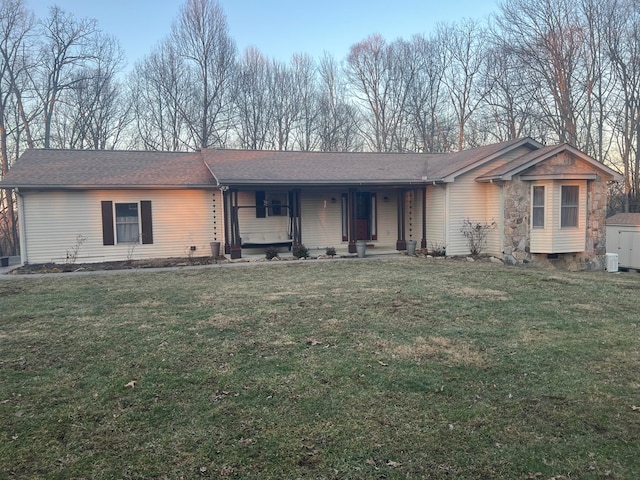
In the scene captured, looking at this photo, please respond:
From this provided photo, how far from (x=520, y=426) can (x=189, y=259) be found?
40.2ft

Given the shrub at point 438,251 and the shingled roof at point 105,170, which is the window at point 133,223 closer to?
the shingled roof at point 105,170

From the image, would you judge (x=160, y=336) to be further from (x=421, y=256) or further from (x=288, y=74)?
(x=288, y=74)

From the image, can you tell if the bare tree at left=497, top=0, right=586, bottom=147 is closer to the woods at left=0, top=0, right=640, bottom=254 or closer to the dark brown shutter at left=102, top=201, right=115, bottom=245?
the woods at left=0, top=0, right=640, bottom=254

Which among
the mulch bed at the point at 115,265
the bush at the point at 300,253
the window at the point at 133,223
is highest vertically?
the window at the point at 133,223

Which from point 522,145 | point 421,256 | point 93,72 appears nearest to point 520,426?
point 421,256

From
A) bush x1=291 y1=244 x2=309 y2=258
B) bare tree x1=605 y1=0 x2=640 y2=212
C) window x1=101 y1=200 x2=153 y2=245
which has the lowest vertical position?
bush x1=291 y1=244 x2=309 y2=258

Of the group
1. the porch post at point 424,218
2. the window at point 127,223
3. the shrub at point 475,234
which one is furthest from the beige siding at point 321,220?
the window at point 127,223

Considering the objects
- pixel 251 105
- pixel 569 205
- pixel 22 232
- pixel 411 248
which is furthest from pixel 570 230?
pixel 251 105

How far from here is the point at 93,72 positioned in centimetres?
2705

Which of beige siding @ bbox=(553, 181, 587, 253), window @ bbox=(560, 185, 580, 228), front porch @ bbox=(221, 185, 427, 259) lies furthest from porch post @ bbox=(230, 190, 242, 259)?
window @ bbox=(560, 185, 580, 228)

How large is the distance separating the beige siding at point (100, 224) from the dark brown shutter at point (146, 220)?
0.13 meters

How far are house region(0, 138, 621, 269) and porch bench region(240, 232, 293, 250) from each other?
5 cm

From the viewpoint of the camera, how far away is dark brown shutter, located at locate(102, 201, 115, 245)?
13.9 metres

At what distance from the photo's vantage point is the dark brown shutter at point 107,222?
45.8ft
